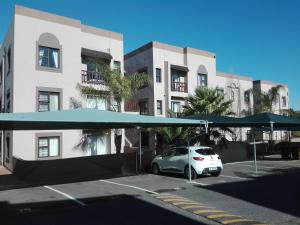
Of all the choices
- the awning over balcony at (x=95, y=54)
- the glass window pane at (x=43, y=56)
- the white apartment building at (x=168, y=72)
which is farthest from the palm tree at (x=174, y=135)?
the glass window pane at (x=43, y=56)

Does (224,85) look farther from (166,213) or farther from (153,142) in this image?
(166,213)

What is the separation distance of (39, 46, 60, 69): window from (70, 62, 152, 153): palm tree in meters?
2.14

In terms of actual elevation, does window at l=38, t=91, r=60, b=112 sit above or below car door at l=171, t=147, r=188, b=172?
above

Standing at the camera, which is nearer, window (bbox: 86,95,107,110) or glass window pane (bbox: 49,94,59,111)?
glass window pane (bbox: 49,94,59,111)

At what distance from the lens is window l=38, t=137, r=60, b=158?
21156 mm

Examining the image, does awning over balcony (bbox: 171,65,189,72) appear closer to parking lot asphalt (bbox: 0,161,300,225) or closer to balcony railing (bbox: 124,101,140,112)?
balcony railing (bbox: 124,101,140,112)

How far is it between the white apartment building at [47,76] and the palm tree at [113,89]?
29 centimetres

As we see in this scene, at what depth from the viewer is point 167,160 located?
18.1 metres

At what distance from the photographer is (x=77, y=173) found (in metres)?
19.4

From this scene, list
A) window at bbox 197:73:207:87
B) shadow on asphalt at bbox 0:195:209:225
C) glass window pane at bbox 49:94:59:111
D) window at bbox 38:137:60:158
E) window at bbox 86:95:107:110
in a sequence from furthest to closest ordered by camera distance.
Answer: window at bbox 197:73:207:87 < window at bbox 86:95:107:110 < glass window pane at bbox 49:94:59:111 < window at bbox 38:137:60:158 < shadow on asphalt at bbox 0:195:209:225

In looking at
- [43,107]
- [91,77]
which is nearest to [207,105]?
[91,77]

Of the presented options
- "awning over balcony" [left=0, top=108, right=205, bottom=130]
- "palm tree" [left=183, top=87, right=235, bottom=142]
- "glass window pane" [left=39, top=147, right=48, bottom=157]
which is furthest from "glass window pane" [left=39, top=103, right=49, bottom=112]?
"palm tree" [left=183, top=87, right=235, bottom=142]

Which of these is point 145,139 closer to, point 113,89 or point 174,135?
point 174,135

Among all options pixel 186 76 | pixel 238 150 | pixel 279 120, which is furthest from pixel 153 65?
pixel 279 120
